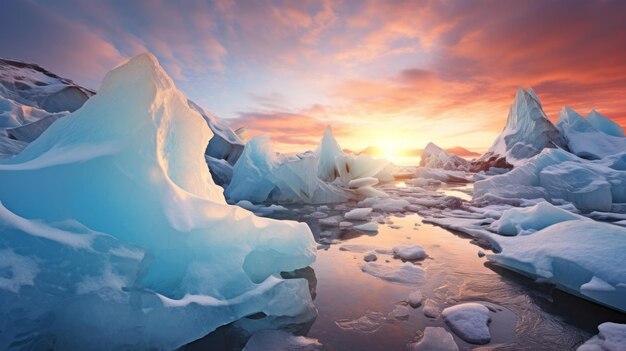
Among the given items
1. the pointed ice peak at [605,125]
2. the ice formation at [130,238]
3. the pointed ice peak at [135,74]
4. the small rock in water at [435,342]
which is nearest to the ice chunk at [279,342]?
the ice formation at [130,238]

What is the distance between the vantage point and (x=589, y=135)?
19.8m

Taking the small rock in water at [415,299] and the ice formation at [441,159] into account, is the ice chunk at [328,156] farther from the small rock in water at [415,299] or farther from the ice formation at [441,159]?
the ice formation at [441,159]

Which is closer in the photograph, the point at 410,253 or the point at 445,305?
the point at 445,305

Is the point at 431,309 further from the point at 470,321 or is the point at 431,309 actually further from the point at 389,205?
the point at 389,205

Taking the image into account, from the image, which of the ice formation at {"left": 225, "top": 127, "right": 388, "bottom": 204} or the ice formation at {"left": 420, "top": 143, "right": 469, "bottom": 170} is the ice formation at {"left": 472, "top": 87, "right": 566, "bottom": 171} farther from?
the ice formation at {"left": 225, "top": 127, "right": 388, "bottom": 204}

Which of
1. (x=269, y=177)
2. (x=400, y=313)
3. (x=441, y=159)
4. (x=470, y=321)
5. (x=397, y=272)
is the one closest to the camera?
(x=470, y=321)

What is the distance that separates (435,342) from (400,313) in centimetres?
48

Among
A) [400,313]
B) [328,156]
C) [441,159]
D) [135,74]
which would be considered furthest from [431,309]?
[441,159]

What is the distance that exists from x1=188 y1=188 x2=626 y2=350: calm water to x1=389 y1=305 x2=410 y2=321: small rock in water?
0.14 ft

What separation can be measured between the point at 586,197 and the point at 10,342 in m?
12.6

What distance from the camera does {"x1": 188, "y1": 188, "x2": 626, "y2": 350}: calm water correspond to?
2211 millimetres

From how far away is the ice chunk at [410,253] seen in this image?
4.20 metres

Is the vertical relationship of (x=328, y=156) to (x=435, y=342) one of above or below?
above

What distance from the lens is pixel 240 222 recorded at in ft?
9.80
